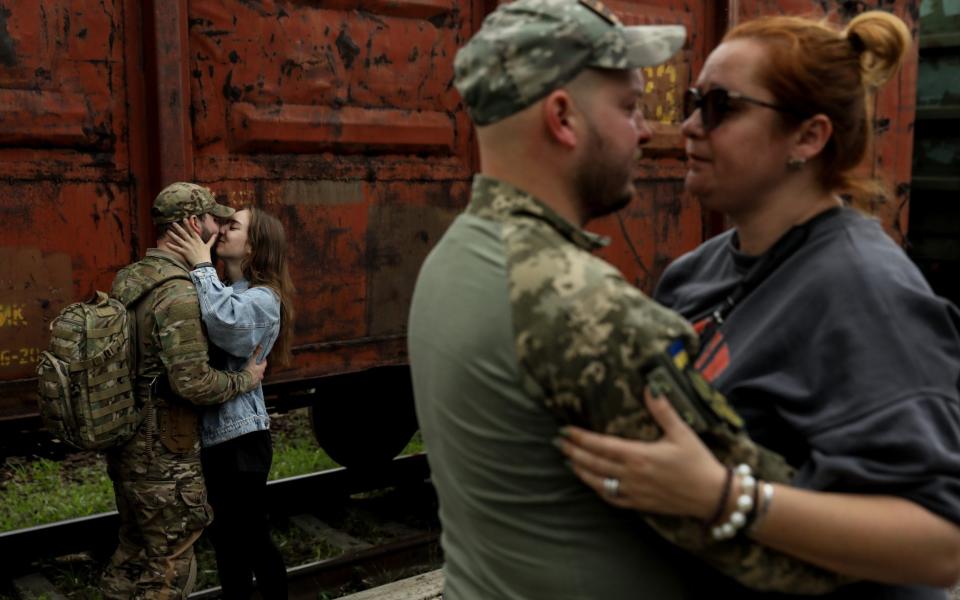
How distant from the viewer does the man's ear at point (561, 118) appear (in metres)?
1.35

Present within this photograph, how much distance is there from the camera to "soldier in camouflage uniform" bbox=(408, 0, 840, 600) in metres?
1.24

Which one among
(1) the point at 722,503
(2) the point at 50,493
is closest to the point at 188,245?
(1) the point at 722,503

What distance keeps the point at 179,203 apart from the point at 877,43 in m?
2.40

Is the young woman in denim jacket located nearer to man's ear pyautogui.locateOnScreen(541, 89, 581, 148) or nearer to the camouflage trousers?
the camouflage trousers

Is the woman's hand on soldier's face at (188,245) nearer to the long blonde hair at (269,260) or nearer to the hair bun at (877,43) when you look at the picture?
the long blonde hair at (269,260)

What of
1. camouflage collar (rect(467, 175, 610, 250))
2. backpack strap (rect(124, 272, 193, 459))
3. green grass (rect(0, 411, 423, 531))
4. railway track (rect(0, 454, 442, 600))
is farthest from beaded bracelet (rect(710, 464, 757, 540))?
green grass (rect(0, 411, 423, 531))

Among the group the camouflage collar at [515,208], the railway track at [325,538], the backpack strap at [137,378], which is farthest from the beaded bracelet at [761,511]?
the railway track at [325,538]

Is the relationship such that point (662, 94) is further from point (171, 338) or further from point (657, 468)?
point (657, 468)

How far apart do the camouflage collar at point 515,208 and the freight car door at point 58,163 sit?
2.43 metres

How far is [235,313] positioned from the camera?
136 inches

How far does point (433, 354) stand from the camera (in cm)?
138

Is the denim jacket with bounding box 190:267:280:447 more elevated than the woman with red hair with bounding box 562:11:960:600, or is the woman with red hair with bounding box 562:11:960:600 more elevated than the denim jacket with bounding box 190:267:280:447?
the woman with red hair with bounding box 562:11:960:600

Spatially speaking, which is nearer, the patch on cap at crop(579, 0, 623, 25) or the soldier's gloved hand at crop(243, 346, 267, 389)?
the patch on cap at crop(579, 0, 623, 25)

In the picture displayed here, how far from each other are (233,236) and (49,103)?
76 centimetres
